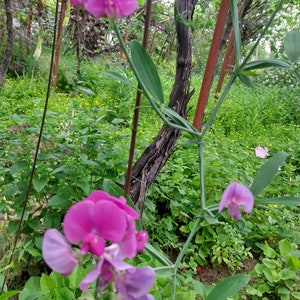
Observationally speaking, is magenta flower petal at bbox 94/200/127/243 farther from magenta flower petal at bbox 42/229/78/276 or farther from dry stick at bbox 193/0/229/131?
dry stick at bbox 193/0/229/131

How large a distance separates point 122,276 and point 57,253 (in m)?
0.06

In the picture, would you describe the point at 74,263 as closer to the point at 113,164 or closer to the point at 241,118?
the point at 113,164

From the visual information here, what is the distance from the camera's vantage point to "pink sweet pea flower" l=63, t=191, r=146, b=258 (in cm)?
33

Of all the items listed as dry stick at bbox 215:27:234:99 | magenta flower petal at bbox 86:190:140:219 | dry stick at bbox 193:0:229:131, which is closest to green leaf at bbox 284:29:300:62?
magenta flower petal at bbox 86:190:140:219

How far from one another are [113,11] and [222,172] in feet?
5.43

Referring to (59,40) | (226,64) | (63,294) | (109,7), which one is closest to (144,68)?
(109,7)

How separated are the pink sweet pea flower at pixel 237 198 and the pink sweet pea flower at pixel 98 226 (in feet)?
0.56

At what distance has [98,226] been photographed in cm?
33

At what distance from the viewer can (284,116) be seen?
14.9ft

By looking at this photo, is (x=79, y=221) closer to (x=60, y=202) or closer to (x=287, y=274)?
(x=60, y=202)

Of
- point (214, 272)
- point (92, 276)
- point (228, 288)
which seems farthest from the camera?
point (214, 272)

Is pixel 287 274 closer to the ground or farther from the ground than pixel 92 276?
closer to the ground

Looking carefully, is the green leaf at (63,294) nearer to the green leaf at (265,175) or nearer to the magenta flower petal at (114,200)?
the green leaf at (265,175)

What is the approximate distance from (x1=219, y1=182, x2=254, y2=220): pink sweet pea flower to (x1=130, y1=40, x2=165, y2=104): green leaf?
22 cm
